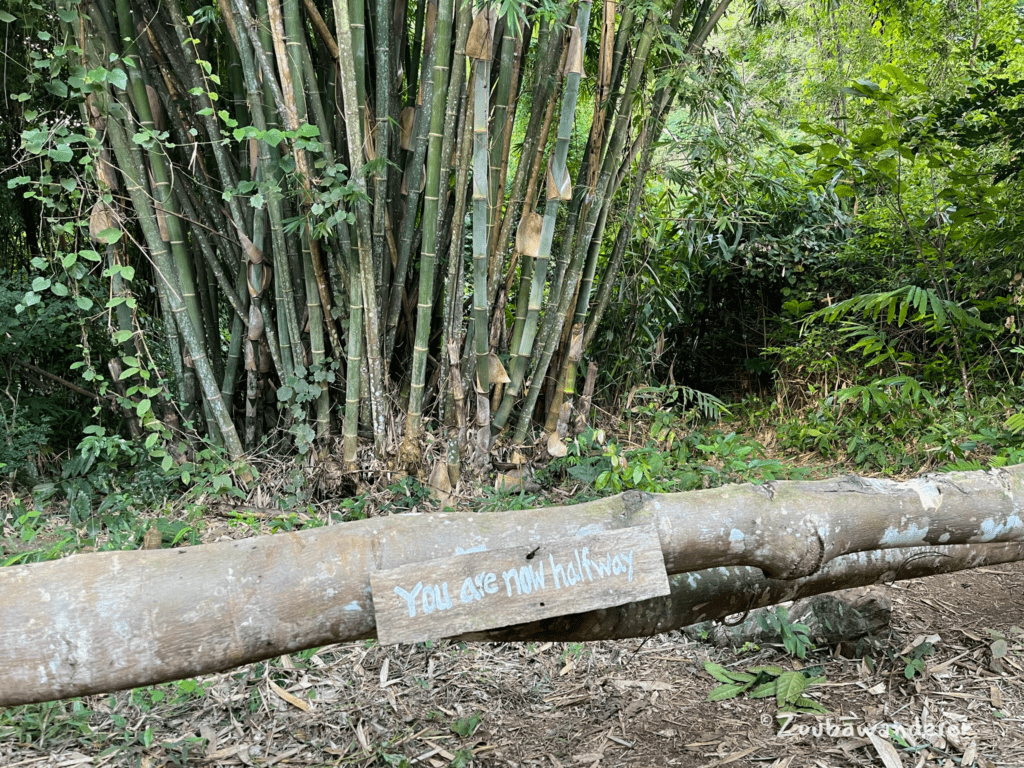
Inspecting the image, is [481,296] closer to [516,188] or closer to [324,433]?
[516,188]

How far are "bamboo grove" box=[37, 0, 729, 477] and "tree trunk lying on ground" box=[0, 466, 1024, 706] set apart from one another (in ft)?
4.85

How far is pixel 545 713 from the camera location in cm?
182

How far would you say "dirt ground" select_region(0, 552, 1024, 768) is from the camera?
63.6 inches

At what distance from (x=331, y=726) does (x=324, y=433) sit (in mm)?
1291

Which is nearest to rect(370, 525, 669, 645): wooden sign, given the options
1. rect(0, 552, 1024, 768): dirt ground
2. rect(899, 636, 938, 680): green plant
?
rect(0, 552, 1024, 768): dirt ground

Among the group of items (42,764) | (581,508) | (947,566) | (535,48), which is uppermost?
(535,48)

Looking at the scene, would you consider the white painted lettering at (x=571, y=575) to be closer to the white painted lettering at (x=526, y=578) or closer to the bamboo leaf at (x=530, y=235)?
the white painted lettering at (x=526, y=578)

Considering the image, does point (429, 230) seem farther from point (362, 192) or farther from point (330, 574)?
point (330, 574)

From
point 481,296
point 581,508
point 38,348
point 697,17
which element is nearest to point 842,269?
point 697,17

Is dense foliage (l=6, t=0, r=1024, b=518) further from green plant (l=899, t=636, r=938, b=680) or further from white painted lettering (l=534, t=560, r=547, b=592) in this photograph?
white painted lettering (l=534, t=560, r=547, b=592)

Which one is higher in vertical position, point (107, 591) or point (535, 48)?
point (535, 48)

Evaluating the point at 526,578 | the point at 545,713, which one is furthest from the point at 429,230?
the point at 526,578

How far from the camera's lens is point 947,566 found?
1.92 metres

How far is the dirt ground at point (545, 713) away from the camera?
→ 162cm
